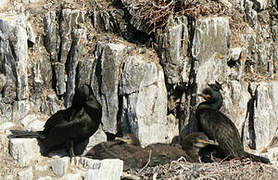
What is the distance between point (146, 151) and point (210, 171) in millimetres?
1146

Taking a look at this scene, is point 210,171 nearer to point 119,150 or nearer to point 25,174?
point 119,150

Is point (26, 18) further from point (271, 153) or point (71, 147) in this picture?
point (271, 153)

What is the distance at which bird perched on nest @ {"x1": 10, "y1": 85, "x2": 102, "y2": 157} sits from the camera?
764cm

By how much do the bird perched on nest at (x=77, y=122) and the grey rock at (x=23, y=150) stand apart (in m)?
0.30

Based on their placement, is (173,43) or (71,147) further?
(173,43)

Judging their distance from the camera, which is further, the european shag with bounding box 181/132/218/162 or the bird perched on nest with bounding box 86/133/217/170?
the european shag with bounding box 181/132/218/162

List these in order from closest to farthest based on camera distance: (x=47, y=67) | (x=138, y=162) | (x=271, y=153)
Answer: (x=138, y=162) → (x=271, y=153) → (x=47, y=67)

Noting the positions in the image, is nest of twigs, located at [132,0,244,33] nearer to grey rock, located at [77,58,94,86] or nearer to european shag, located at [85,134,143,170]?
grey rock, located at [77,58,94,86]

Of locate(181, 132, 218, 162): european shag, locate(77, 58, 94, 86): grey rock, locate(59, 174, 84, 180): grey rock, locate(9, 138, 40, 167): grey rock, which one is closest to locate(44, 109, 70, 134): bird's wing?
locate(9, 138, 40, 167): grey rock

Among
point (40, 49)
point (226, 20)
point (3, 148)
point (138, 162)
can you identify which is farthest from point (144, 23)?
point (3, 148)

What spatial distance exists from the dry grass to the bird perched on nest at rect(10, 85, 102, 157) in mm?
939

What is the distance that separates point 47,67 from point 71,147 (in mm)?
2166

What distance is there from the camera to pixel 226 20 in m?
8.80

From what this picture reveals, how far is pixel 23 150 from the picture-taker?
25.7 feet
